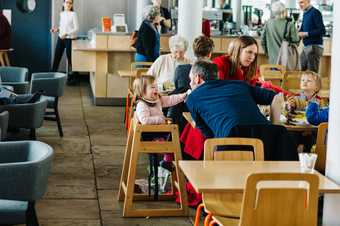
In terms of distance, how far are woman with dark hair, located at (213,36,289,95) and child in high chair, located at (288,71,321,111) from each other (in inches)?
16.0

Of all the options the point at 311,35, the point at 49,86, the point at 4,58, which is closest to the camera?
the point at 49,86

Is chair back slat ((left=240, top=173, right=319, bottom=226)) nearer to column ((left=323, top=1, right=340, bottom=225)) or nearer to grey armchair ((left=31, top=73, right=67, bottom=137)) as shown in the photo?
column ((left=323, top=1, right=340, bottom=225))

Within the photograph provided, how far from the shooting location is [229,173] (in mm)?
4660

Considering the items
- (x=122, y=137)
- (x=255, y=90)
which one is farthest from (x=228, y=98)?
(x=122, y=137)

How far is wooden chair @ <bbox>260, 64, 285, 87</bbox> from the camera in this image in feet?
32.8

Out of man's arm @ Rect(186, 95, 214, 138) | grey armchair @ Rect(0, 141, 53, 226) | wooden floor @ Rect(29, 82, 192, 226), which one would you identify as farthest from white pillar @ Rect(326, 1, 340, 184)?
wooden floor @ Rect(29, 82, 192, 226)

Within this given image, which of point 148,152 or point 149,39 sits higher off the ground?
point 149,39

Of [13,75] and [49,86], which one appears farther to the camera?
[13,75]

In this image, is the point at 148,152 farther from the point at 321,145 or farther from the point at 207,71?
the point at 321,145

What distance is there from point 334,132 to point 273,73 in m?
5.72

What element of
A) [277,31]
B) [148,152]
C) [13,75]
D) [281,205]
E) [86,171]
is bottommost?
[86,171]

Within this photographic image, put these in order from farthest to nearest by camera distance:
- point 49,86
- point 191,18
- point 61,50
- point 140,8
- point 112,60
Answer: point 61,50 → point 140,8 → point 112,60 → point 191,18 → point 49,86

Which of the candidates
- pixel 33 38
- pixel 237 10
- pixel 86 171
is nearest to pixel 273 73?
pixel 86 171

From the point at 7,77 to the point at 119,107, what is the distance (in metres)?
2.81
